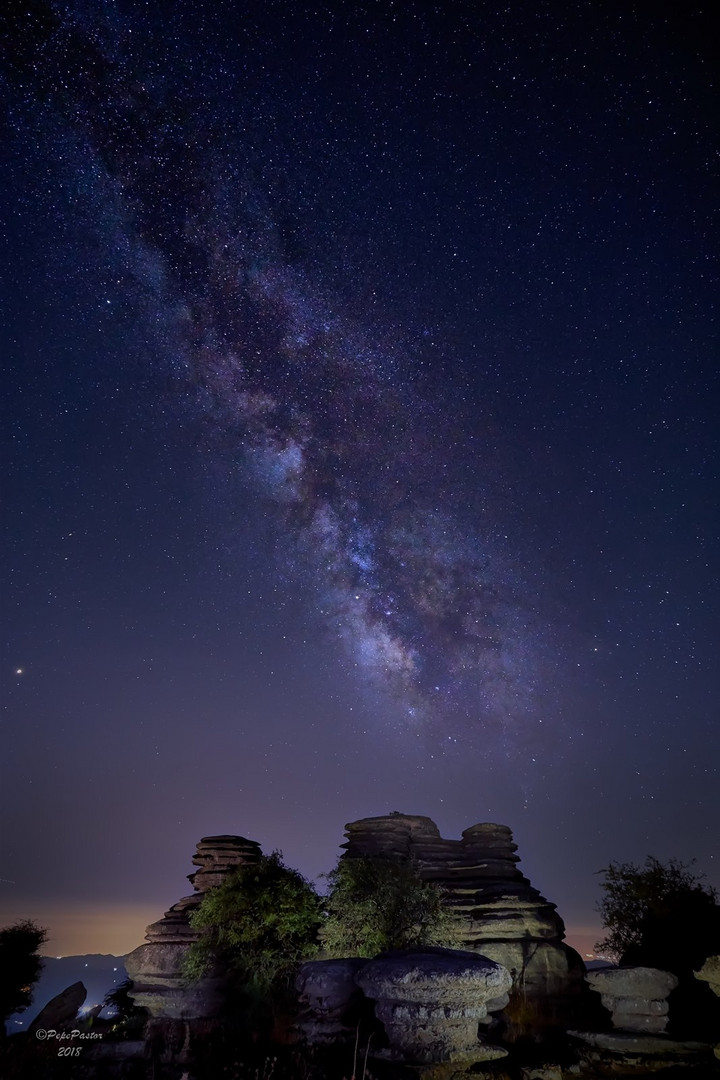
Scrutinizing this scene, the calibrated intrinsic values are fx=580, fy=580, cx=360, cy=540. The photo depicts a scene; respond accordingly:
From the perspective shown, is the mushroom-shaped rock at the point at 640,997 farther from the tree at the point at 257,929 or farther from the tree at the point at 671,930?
the tree at the point at 257,929

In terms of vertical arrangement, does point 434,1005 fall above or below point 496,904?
below

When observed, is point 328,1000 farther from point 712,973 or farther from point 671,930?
point 671,930

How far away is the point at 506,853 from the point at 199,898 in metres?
20.9

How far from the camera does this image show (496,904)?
3388 cm

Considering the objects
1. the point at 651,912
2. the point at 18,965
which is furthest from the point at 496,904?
the point at 18,965

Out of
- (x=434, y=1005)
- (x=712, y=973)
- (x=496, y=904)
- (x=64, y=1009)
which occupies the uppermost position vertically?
(x=496, y=904)

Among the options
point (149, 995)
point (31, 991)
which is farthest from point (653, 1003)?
point (31, 991)

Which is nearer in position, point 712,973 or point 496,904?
point 712,973

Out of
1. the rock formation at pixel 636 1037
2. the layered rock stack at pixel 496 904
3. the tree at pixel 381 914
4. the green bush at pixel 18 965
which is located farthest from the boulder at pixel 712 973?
the green bush at pixel 18 965

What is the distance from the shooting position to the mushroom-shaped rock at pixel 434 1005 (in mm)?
14039

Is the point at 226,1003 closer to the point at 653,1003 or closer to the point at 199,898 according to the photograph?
the point at 199,898

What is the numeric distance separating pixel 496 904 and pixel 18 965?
1646 inches

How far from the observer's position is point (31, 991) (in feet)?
162

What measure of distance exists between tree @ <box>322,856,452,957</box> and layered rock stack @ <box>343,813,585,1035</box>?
3.11 meters
